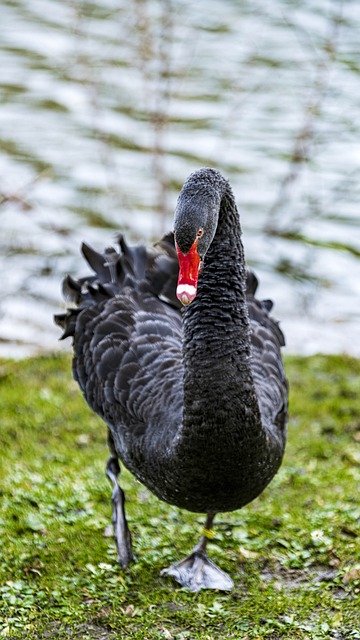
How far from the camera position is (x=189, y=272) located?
10.5 ft

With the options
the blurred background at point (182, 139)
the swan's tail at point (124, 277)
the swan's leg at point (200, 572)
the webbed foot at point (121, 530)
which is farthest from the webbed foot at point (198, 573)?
the blurred background at point (182, 139)

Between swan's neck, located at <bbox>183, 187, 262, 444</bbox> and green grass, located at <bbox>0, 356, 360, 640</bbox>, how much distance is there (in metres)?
0.82

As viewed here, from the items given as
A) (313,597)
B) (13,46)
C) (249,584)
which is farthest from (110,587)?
(13,46)

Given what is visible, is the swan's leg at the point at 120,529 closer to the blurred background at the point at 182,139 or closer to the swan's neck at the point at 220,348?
the swan's neck at the point at 220,348

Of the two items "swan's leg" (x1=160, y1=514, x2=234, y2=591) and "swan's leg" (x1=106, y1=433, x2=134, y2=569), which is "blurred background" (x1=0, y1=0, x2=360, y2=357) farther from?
"swan's leg" (x1=160, y1=514, x2=234, y2=591)

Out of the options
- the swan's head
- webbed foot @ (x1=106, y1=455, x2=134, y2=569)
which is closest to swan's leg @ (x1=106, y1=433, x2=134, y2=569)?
webbed foot @ (x1=106, y1=455, x2=134, y2=569)

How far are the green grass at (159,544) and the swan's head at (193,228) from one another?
145 cm

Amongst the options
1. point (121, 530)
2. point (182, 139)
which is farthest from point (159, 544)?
point (182, 139)

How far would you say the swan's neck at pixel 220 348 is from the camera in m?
3.57

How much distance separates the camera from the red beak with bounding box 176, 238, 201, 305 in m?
3.15

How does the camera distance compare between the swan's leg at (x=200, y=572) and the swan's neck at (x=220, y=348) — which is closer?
the swan's neck at (x=220, y=348)

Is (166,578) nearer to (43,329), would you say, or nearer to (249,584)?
(249,584)

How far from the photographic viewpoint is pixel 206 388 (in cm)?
357

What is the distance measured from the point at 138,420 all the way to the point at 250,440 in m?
0.64
